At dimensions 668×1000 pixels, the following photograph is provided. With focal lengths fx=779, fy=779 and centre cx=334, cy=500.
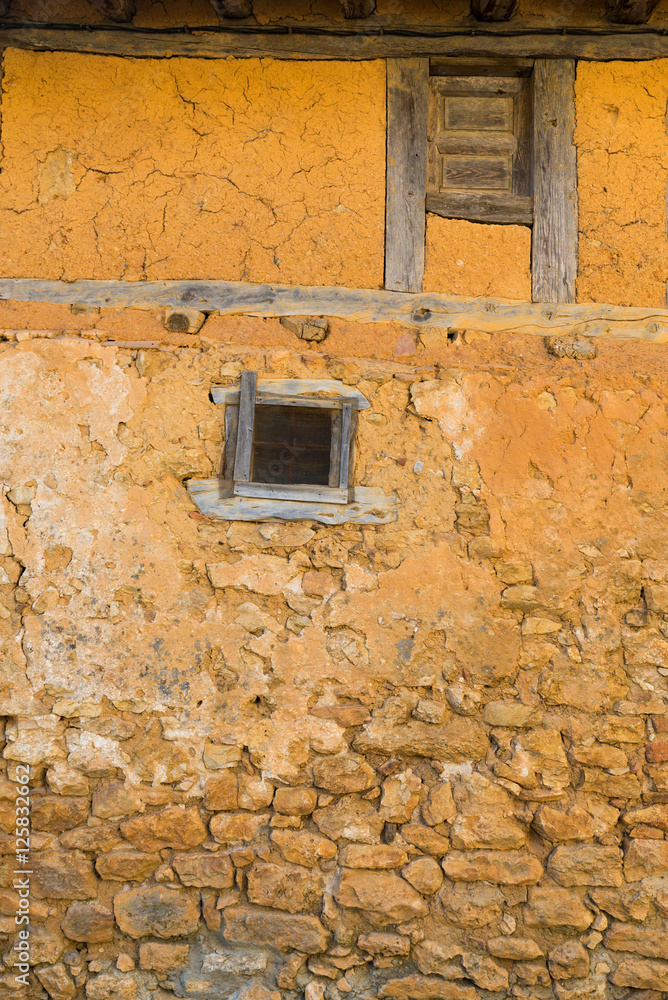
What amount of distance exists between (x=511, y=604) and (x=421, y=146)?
7.45 ft

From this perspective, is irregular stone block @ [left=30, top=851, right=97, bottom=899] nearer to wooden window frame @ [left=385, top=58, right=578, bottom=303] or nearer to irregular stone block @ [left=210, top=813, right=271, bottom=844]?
irregular stone block @ [left=210, top=813, right=271, bottom=844]

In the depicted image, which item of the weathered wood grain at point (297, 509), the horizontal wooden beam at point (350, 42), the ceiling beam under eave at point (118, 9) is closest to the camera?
the weathered wood grain at point (297, 509)

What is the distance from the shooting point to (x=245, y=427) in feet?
11.9

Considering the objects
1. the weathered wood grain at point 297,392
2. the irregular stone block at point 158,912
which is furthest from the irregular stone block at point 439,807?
the weathered wood grain at point 297,392

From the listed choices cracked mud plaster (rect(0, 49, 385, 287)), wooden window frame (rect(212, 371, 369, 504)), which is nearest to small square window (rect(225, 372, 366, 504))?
wooden window frame (rect(212, 371, 369, 504))

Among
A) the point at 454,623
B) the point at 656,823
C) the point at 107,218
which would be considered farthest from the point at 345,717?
the point at 107,218

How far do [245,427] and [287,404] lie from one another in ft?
0.74

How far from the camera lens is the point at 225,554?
11.7ft

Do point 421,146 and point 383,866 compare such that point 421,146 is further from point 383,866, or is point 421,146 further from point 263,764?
point 383,866

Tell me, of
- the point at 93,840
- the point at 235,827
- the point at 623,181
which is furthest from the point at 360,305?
the point at 93,840

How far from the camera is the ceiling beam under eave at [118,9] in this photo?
12.1ft

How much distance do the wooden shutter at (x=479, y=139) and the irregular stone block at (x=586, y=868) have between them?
3036mm

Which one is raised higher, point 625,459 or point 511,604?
point 625,459

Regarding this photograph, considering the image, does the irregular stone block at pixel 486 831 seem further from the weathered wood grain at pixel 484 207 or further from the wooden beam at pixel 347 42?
the wooden beam at pixel 347 42
